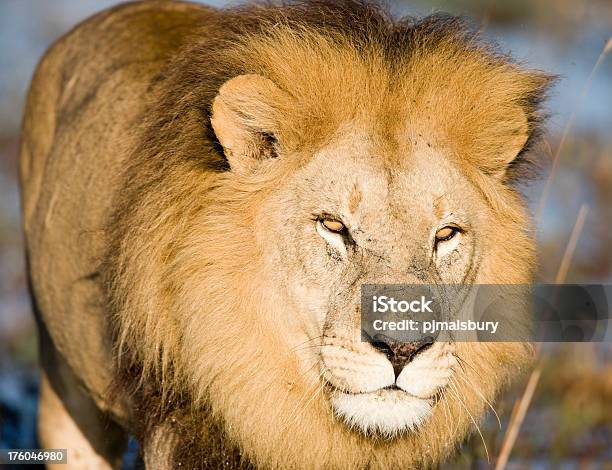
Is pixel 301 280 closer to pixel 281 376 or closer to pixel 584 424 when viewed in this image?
pixel 281 376

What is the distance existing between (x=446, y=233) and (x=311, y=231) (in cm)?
55

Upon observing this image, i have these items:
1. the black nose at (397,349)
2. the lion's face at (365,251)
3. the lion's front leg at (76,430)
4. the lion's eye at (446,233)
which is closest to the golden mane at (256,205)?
the lion's face at (365,251)

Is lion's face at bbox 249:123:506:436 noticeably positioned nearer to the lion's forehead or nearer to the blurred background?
the lion's forehead

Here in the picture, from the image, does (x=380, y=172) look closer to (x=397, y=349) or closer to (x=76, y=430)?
(x=397, y=349)

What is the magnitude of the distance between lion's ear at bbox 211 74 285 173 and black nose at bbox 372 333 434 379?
1.01 m

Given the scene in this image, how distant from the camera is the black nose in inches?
151

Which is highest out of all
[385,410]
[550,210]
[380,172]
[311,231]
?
[380,172]

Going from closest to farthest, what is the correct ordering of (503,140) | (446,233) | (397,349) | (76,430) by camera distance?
(397,349) → (446,233) → (503,140) → (76,430)

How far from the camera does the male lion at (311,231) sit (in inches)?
164

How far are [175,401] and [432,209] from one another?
1.37 m

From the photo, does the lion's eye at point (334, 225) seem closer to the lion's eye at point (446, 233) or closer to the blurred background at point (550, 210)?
the lion's eye at point (446, 233)

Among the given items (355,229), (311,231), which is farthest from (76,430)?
(355,229)

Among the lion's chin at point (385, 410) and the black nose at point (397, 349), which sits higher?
the black nose at point (397, 349)

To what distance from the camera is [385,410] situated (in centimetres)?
397
